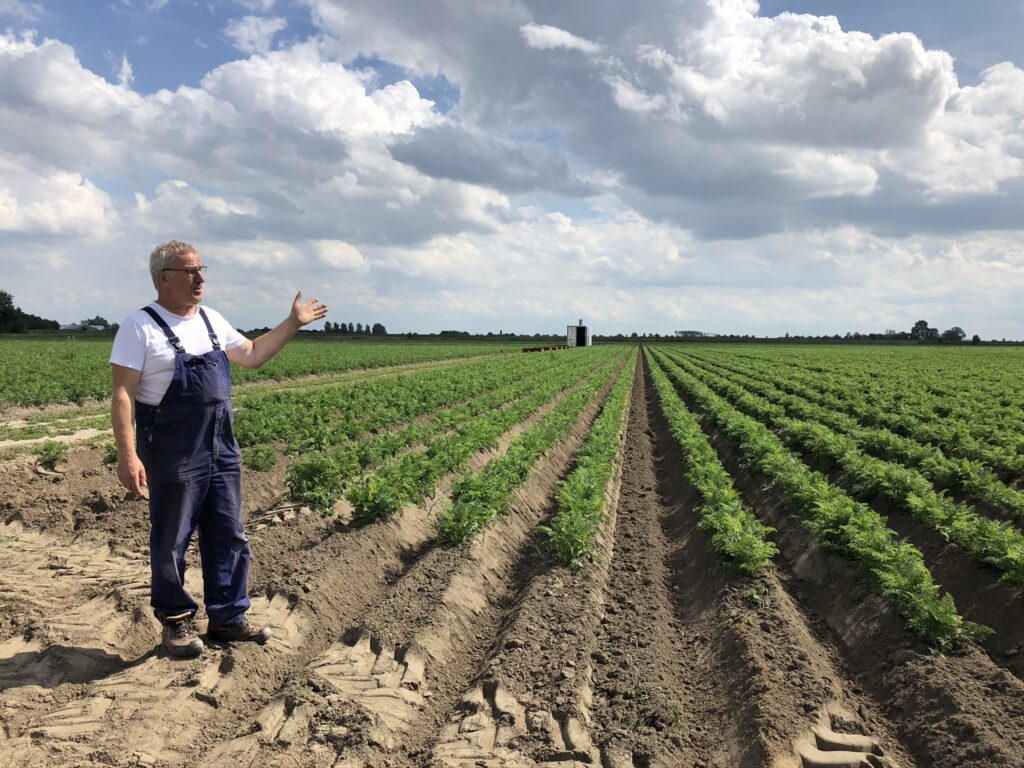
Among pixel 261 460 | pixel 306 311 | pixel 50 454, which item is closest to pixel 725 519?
pixel 306 311

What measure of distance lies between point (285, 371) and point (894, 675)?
112ft

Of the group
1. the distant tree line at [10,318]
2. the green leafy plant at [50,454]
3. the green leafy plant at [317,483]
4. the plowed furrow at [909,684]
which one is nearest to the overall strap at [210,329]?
the green leafy plant at [317,483]

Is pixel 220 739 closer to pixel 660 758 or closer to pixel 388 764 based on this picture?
Result: pixel 388 764

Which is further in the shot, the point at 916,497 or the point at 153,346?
the point at 916,497

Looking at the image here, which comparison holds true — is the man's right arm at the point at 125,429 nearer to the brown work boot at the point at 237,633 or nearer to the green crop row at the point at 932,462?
the brown work boot at the point at 237,633

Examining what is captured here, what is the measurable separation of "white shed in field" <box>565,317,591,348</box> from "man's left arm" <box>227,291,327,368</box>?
82.0m

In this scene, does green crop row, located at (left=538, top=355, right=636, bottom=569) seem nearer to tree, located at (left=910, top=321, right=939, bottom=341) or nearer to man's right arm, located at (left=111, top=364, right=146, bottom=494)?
man's right arm, located at (left=111, top=364, right=146, bottom=494)

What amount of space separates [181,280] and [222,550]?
2.14 m

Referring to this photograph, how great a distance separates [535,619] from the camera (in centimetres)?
586

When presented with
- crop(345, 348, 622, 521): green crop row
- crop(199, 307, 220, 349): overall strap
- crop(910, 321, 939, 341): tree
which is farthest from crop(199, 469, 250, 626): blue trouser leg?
crop(910, 321, 939, 341): tree

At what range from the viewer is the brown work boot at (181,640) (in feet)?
15.6

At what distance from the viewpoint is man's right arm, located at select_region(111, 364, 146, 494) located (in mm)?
4246

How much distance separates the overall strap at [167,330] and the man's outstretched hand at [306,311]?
0.90 m

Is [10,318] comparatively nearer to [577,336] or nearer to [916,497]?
[577,336]
